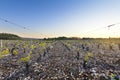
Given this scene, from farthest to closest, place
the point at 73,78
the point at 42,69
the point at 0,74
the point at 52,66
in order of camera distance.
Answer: the point at 52,66, the point at 42,69, the point at 0,74, the point at 73,78

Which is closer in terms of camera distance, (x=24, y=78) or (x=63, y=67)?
(x=24, y=78)

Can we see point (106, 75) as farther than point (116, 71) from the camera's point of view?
No

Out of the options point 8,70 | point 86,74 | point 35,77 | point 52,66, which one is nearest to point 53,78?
point 35,77

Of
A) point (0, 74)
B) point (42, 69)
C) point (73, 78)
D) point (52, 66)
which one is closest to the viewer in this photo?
point (73, 78)

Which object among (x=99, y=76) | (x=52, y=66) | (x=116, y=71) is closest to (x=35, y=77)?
(x=52, y=66)

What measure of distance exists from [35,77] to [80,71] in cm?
222

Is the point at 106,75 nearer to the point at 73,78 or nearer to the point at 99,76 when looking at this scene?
the point at 99,76

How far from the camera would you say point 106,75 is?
8.34 meters

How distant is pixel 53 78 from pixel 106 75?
2397 mm

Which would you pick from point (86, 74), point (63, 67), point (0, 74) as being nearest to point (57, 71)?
point (63, 67)

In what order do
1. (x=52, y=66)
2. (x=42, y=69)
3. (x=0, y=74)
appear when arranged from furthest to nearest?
(x=52, y=66)
(x=42, y=69)
(x=0, y=74)

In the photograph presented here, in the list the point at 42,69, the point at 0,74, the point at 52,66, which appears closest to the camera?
the point at 0,74

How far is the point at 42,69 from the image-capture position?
9.64 m

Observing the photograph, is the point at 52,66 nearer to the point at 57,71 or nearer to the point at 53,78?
the point at 57,71
